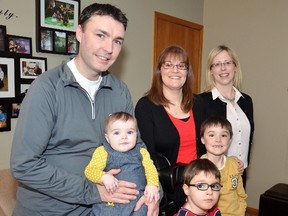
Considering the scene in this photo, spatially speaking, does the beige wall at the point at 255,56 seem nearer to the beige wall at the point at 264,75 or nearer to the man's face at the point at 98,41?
the beige wall at the point at 264,75

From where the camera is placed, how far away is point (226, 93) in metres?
2.42

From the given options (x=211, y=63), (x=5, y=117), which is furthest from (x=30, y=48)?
(x=211, y=63)

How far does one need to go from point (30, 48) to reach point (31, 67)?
15 cm

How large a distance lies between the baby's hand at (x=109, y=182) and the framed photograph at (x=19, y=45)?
1.37 metres

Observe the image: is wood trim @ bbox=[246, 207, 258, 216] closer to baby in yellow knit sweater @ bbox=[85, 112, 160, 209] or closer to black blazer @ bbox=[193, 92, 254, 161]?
black blazer @ bbox=[193, 92, 254, 161]

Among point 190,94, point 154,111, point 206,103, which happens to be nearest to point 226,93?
point 206,103

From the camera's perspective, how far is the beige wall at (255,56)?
3342 millimetres

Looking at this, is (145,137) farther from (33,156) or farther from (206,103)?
(33,156)

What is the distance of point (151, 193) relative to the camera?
1422mm

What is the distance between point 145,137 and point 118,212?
0.61 meters

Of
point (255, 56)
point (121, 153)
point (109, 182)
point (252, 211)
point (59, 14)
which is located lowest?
point (252, 211)

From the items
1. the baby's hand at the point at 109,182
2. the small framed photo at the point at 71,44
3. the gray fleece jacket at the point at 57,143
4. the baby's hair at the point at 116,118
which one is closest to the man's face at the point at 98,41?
the gray fleece jacket at the point at 57,143

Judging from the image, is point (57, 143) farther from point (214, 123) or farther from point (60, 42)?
point (60, 42)

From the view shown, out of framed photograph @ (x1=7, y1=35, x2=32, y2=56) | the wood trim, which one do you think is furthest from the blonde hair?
the wood trim
